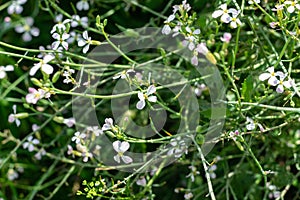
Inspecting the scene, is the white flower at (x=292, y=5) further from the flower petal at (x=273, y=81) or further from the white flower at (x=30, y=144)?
the white flower at (x=30, y=144)

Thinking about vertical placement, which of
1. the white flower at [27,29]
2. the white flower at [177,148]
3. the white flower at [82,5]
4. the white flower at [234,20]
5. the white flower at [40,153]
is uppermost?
the white flower at [234,20]

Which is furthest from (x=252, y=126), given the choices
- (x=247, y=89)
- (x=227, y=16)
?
(x=227, y=16)

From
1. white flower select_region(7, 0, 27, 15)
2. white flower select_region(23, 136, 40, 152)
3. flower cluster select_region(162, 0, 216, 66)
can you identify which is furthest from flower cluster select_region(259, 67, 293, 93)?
white flower select_region(7, 0, 27, 15)

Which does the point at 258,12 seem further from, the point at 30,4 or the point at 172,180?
the point at 30,4

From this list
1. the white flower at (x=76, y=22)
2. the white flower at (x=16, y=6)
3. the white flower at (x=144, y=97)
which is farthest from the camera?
the white flower at (x=16, y=6)

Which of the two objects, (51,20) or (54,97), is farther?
(51,20)

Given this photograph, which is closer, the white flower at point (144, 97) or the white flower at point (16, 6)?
the white flower at point (144, 97)

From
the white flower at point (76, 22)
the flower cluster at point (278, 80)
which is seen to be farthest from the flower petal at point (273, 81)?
the white flower at point (76, 22)

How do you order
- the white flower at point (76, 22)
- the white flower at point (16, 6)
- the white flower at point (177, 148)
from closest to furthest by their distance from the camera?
1. the white flower at point (177, 148)
2. the white flower at point (76, 22)
3. the white flower at point (16, 6)

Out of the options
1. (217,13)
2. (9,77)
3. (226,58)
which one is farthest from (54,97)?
(217,13)

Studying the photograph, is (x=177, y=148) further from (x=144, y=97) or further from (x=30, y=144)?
(x=30, y=144)

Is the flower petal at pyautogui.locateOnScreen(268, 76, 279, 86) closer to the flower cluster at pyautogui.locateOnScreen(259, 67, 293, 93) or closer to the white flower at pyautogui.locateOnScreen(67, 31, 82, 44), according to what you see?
the flower cluster at pyautogui.locateOnScreen(259, 67, 293, 93)
